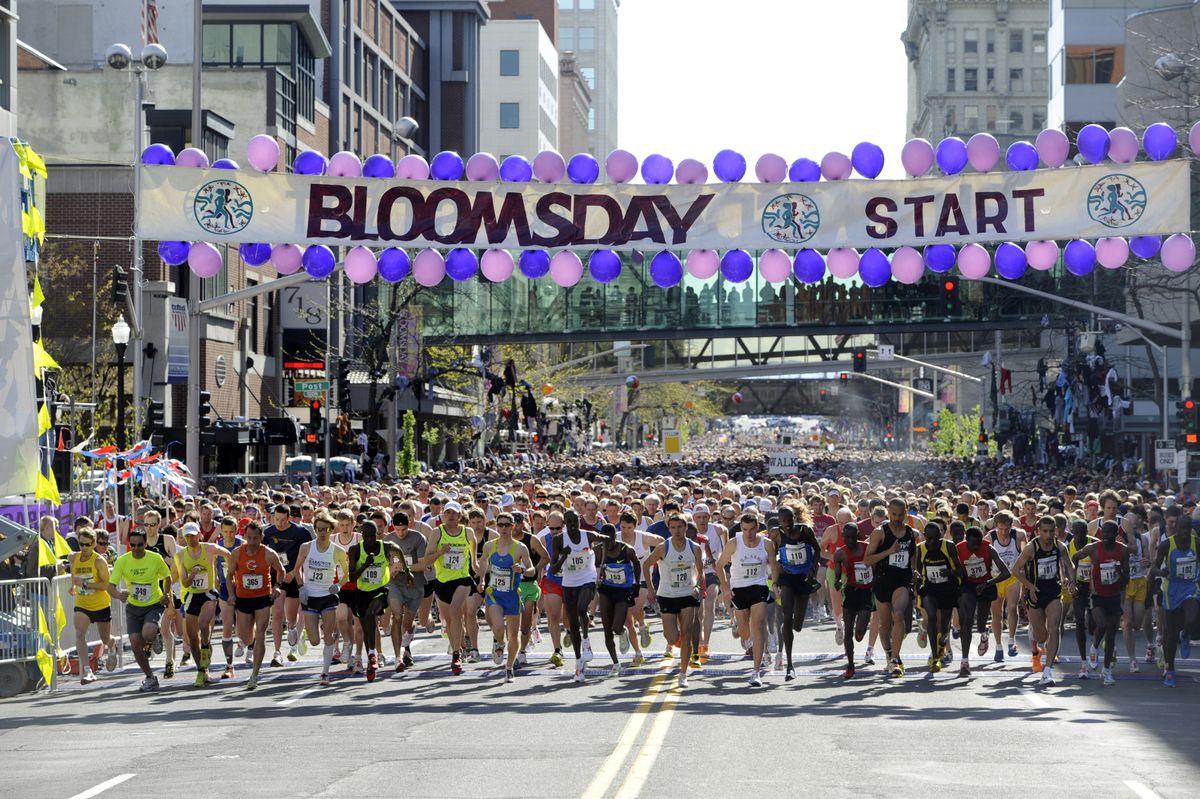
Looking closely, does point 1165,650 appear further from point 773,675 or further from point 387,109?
point 387,109

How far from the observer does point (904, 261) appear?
20.1m

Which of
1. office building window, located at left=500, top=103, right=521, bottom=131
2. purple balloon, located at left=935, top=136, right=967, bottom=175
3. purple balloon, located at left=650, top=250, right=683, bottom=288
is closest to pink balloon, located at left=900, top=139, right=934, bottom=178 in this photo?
purple balloon, located at left=935, top=136, right=967, bottom=175

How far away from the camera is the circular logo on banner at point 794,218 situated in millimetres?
19938

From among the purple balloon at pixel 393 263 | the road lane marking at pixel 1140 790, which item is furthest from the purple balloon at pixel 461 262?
the road lane marking at pixel 1140 790

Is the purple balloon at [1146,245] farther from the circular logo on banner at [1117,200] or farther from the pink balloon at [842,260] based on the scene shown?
the pink balloon at [842,260]

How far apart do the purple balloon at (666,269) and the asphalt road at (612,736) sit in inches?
175

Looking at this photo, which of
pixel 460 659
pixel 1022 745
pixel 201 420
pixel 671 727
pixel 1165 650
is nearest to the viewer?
pixel 1022 745

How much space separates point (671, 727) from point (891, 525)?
448 cm

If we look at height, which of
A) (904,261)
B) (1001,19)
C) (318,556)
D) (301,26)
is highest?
(1001,19)

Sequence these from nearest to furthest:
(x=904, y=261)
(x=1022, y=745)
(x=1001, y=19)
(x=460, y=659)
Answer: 1. (x=1022, y=745)
2. (x=460, y=659)
3. (x=904, y=261)
4. (x=1001, y=19)

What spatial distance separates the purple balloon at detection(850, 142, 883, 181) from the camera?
65.4 feet

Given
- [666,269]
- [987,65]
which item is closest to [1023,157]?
[666,269]

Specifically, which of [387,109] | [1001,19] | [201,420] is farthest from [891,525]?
[1001,19]

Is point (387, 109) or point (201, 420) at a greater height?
point (387, 109)
